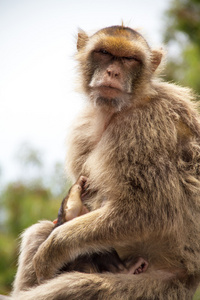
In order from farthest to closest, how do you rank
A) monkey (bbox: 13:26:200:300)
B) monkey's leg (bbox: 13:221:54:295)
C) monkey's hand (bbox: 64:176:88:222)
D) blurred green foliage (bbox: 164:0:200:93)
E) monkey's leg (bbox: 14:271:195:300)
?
blurred green foliage (bbox: 164:0:200:93) → monkey's leg (bbox: 13:221:54:295) → monkey's hand (bbox: 64:176:88:222) → monkey (bbox: 13:26:200:300) → monkey's leg (bbox: 14:271:195:300)

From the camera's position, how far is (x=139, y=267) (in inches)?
221

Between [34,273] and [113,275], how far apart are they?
1197 millimetres

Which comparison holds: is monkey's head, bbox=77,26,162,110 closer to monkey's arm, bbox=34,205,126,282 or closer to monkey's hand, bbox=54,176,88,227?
monkey's hand, bbox=54,176,88,227

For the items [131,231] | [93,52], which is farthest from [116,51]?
[131,231]

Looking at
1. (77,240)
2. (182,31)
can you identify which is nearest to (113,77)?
(77,240)

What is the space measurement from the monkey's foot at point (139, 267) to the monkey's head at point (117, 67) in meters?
1.78

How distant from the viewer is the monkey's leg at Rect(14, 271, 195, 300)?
5.16m

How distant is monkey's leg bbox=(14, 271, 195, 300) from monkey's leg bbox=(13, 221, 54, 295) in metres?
0.59

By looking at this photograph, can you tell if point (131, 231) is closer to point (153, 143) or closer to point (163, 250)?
point (163, 250)

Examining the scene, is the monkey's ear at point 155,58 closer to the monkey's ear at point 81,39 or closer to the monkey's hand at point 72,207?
the monkey's ear at point 81,39

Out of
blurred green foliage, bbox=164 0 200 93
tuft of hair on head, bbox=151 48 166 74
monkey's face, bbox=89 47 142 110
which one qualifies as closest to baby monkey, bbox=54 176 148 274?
monkey's face, bbox=89 47 142 110

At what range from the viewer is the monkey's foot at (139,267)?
559 cm

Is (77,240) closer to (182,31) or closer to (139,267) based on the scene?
(139,267)

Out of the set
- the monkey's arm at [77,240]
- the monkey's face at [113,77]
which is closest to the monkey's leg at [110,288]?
the monkey's arm at [77,240]
